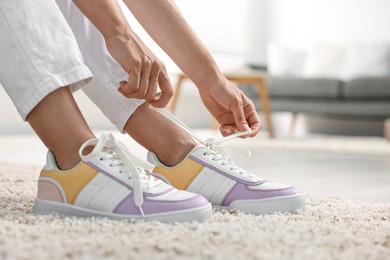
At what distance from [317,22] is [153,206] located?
5.41 m

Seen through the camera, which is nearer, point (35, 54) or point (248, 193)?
point (35, 54)

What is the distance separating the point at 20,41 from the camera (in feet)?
2.91

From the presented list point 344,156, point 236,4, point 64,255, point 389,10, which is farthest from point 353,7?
point 64,255

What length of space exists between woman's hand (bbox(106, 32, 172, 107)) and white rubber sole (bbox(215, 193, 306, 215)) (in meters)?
0.24

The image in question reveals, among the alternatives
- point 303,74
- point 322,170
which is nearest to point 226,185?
point 322,170

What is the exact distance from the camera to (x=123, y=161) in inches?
36.2

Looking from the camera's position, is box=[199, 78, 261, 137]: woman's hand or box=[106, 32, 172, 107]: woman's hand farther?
box=[199, 78, 261, 137]: woman's hand

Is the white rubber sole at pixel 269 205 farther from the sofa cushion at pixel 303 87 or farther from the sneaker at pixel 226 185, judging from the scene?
the sofa cushion at pixel 303 87

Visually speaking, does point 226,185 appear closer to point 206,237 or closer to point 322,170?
point 206,237

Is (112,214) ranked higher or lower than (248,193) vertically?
lower

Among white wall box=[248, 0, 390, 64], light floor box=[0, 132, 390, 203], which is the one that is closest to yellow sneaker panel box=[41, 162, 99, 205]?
light floor box=[0, 132, 390, 203]

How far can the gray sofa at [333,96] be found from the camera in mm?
4270

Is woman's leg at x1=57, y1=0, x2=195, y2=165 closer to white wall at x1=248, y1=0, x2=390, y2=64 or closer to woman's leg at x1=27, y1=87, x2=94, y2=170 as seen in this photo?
woman's leg at x1=27, y1=87, x2=94, y2=170

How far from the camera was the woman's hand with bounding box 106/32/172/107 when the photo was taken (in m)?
0.90
